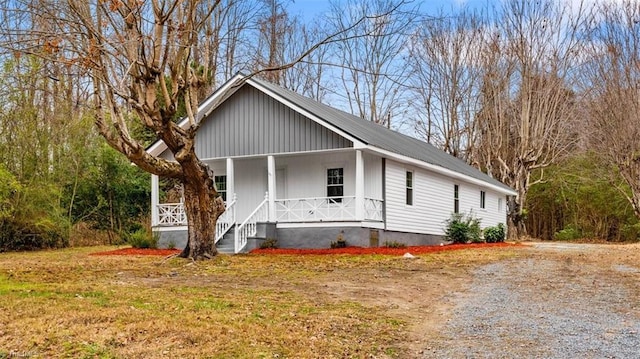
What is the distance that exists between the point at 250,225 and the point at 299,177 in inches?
105

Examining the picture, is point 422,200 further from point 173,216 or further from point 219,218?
point 173,216

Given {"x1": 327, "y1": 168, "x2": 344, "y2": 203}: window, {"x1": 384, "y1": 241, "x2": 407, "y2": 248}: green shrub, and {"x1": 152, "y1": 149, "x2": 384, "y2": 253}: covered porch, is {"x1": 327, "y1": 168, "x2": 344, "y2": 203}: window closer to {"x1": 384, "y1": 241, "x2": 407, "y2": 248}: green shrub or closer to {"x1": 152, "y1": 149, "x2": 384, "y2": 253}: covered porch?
{"x1": 152, "y1": 149, "x2": 384, "y2": 253}: covered porch

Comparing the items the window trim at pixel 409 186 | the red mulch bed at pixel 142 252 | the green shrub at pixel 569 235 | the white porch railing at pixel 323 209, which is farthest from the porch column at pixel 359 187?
the green shrub at pixel 569 235

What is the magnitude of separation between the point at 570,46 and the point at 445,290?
23.2 metres

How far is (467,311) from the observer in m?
8.37

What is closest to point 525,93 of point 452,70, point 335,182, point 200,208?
point 452,70

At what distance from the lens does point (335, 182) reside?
65.6ft

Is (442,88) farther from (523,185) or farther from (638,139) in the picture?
(638,139)

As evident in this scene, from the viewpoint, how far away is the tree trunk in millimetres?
14203

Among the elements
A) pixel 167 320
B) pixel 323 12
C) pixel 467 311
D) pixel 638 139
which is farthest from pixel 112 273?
pixel 638 139

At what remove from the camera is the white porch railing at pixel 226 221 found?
1884 centimetres

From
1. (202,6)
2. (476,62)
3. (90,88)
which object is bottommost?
(90,88)

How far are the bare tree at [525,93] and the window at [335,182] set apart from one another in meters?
15.0

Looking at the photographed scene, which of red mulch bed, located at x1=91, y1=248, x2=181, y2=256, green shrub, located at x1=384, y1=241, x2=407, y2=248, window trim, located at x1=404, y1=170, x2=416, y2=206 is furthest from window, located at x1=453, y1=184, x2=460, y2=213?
red mulch bed, located at x1=91, y1=248, x2=181, y2=256
